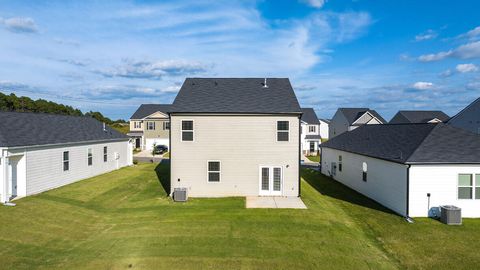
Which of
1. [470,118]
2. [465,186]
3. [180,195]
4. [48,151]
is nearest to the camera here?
[465,186]

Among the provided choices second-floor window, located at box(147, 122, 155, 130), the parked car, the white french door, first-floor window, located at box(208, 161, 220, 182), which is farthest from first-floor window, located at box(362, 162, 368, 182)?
second-floor window, located at box(147, 122, 155, 130)

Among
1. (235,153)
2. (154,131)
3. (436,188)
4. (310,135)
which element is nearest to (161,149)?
(154,131)

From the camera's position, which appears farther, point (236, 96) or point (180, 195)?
point (236, 96)

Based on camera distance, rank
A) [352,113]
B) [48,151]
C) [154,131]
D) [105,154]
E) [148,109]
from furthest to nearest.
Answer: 1. [148,109]
2. [154,131]
3. [352,113]
4. [105,154]
5. [48,151]

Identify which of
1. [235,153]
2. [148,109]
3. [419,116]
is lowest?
[235,153]

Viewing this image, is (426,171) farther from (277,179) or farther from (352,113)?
(352,113)

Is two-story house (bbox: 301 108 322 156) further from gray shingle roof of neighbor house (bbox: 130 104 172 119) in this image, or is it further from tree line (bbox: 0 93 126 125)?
tree line (bbox: 0 93 126 125)

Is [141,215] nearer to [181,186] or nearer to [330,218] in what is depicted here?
[181,186]
